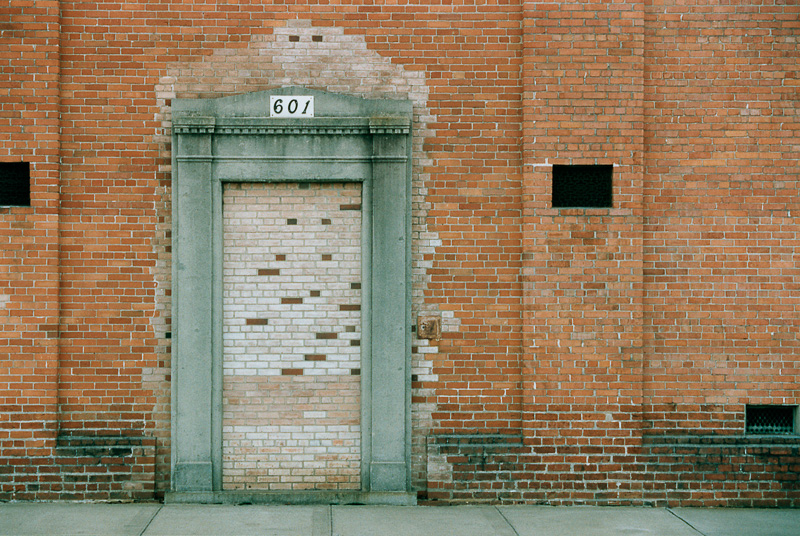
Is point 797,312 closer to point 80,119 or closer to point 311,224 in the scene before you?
point 311,224

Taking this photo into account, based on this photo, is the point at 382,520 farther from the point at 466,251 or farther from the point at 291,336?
the point at 466,251

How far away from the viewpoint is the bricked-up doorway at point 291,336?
6.49 m

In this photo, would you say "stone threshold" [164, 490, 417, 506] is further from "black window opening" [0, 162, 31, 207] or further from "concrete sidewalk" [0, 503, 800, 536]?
"black window opening" [0, 162, 31, 207]

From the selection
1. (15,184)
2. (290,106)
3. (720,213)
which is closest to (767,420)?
(720,213)

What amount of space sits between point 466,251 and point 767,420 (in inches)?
137

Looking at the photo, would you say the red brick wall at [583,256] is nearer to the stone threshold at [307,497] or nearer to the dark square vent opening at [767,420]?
the dark square vent opening at [767,420]

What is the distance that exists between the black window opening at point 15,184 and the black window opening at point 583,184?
204 inches

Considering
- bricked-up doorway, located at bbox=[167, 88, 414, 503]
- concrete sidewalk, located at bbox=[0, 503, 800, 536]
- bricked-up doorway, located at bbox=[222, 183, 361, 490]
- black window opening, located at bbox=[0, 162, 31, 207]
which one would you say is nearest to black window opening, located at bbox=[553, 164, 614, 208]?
bricked-up doorway, located at bbox=[167, 88, 414, 503]

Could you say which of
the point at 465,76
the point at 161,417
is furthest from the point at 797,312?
the point at 161,417

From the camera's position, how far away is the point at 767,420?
6.66 metres

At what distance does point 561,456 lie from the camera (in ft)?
21.2

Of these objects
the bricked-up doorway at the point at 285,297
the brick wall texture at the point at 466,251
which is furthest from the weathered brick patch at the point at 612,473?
the bricked-up doorway at the point at 285,297

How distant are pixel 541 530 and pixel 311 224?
3.53m

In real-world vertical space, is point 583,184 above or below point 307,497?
above
